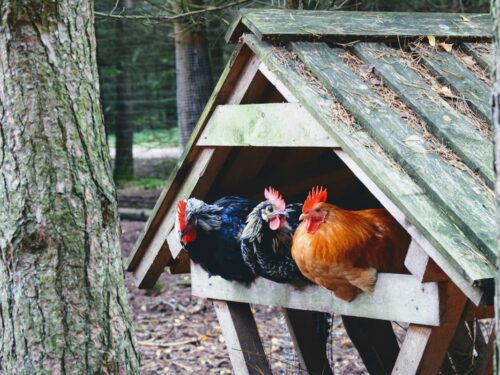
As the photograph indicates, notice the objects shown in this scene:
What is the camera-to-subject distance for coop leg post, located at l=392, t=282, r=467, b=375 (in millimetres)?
3895

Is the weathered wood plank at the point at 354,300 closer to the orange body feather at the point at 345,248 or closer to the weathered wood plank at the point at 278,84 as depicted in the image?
the orange body feather at the point at 345,248

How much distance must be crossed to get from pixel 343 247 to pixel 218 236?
0.98 meters

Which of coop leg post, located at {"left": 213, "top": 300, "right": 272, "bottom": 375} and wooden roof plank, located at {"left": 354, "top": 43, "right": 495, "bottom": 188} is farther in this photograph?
coop leg post, located at {"left": 213, "top": 300, "right": 272, "bottom": 375}

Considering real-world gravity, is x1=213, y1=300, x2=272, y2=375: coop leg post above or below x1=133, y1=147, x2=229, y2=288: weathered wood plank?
below

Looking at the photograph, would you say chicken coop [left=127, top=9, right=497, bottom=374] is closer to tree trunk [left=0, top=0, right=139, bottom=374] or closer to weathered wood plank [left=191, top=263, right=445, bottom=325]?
weathered wood plank [left=191, top=263, right=445, bottom=325]

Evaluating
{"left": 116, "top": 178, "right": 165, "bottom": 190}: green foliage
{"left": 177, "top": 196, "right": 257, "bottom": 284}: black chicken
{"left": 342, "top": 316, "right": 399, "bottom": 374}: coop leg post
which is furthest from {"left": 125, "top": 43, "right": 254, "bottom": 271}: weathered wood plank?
{"left": 116, "top": 178, "right": 165, "bottom": 190}: green foliage

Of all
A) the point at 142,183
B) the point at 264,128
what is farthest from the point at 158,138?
the point at 264,128

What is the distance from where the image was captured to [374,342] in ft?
19.0

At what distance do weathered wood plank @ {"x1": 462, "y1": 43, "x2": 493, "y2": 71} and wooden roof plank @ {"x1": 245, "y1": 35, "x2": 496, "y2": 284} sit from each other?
1144 millimetres

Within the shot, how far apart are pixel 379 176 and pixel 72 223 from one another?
1.35 metres

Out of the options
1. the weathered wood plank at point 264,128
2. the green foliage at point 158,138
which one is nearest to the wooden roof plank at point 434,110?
the weathered wood plank at point 264,128

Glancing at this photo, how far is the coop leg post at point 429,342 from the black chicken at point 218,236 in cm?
117

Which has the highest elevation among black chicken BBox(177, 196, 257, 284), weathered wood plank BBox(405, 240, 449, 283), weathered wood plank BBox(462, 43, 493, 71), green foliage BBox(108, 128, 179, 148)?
weathered wood plank BBox(462, 43, 493, 71)

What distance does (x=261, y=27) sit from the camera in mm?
4254
